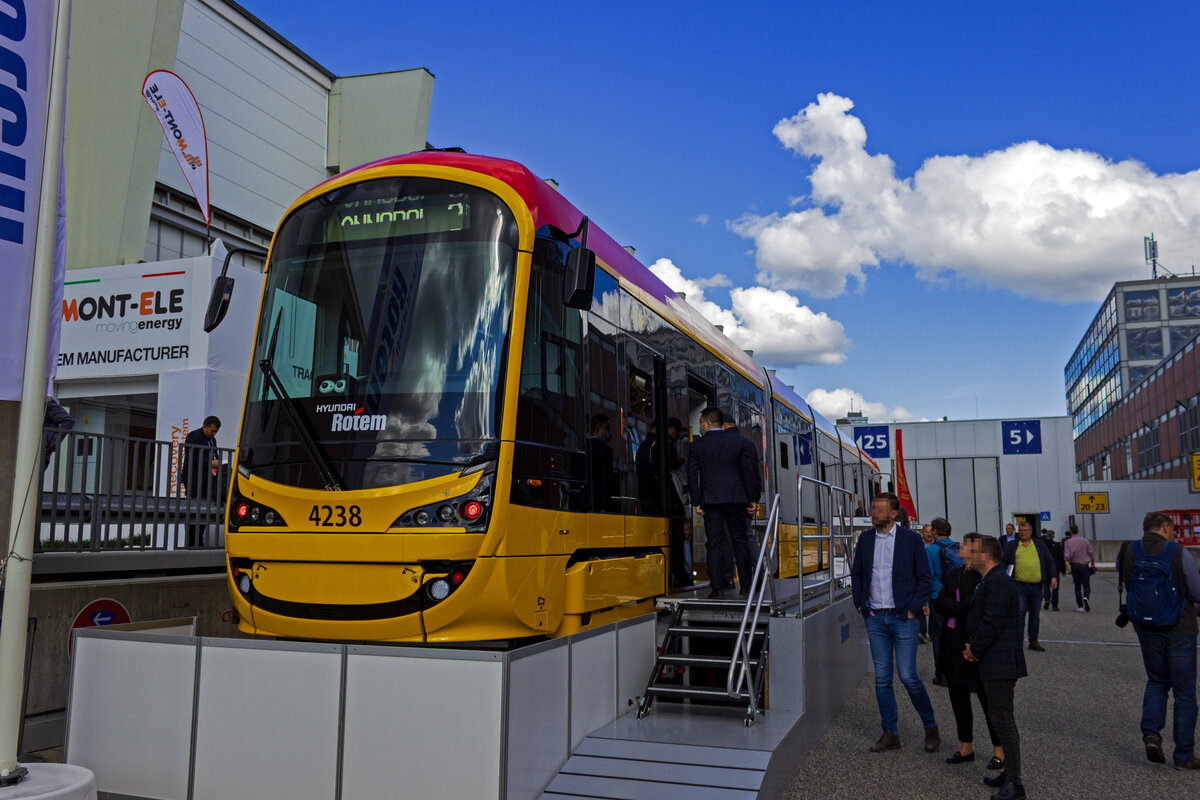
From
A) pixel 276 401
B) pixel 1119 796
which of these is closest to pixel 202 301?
pixel 276 401

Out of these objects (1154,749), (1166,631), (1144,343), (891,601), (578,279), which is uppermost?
(1144,343)

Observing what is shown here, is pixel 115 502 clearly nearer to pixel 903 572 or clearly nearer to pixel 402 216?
pixel 402 216

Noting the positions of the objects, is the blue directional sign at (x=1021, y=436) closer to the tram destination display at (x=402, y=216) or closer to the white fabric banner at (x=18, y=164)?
the tram destination display at (x=402, y=216)

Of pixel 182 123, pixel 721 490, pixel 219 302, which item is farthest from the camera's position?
pixel 182 123

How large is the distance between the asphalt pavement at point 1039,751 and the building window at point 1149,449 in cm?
4538

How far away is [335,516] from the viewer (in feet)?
19.5

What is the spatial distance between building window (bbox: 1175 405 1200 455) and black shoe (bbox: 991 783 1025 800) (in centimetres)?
4037

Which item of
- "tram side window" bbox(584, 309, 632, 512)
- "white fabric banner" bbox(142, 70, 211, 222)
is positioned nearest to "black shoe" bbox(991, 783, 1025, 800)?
"tram side window" bbox(584, 309, 632, 512)

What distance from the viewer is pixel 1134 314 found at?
3169 inches

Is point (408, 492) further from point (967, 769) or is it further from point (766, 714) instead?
point (967, 769)

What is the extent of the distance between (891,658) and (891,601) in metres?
0.46

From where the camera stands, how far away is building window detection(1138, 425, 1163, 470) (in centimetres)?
5166

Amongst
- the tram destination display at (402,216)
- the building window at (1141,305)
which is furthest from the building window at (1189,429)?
the tram destination display at (402,216)

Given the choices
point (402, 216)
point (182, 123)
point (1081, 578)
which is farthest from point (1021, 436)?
point (402, 216)
